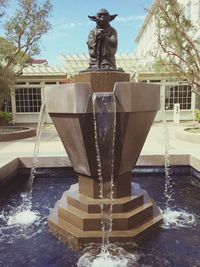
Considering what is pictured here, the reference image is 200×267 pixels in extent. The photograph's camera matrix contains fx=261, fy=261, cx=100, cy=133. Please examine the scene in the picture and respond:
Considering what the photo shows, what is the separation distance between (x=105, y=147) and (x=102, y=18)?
1745mm

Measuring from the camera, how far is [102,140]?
335cm

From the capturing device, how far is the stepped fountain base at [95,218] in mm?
3285

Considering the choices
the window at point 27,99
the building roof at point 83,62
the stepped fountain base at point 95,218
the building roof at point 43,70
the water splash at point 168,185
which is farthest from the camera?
the building roof at point 83,62

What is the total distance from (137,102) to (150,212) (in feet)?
5.32

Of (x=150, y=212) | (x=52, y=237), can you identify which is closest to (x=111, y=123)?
(x=150, y=212)

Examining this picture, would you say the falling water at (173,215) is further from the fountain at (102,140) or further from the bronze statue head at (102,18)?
the bronze statue head at (102,18)

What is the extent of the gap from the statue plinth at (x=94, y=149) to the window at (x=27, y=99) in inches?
585

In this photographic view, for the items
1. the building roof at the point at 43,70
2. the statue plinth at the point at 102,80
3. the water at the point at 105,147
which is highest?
the building roof at the point at 43,70

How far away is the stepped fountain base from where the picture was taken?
10.8ft

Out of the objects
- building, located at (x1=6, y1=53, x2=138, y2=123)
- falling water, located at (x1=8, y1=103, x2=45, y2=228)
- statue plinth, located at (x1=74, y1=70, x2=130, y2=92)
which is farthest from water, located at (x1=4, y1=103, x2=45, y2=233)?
building, located at (x1=6, y1=53, x2=138, y2=123)

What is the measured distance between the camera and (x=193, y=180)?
5.83m

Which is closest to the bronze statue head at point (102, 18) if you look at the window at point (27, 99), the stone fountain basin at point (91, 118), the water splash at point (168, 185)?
the stone fountain basin at point (91, 118)

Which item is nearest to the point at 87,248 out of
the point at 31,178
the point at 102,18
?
the point at 102,18

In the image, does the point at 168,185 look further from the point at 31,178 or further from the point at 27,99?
the point at 27,99
